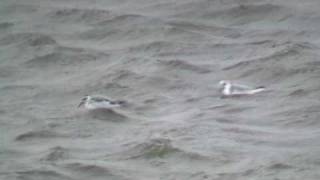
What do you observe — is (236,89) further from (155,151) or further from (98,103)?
(155,151)

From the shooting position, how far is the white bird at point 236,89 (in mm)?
8180

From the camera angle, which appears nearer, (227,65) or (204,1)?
(227,65)

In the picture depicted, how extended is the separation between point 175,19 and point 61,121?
3.03 m

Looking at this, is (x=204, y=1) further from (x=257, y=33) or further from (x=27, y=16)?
(x=27, y=16)

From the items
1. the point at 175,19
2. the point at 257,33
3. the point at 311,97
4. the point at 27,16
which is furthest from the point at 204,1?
the point at 311,97

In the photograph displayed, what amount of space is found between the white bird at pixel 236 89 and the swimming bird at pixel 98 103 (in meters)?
0.84

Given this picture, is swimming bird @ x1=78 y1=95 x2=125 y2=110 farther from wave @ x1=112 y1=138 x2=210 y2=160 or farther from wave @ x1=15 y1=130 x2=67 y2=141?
wave @ x1=112 y1=138 x2=210 y2=160

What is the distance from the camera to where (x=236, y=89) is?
828 centimetres

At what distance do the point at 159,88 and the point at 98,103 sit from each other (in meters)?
0.73

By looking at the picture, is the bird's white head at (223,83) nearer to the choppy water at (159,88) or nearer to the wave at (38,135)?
the choppy water at (159,88)

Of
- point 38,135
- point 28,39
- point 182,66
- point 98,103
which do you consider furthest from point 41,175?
point 28,39

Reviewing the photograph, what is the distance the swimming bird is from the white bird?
0.84 meters

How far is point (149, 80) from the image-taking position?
8.99 metres

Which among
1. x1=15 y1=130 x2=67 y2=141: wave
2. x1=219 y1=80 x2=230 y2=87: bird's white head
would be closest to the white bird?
x1=219 y1=80 x2=230 y2=87: bird's white head
